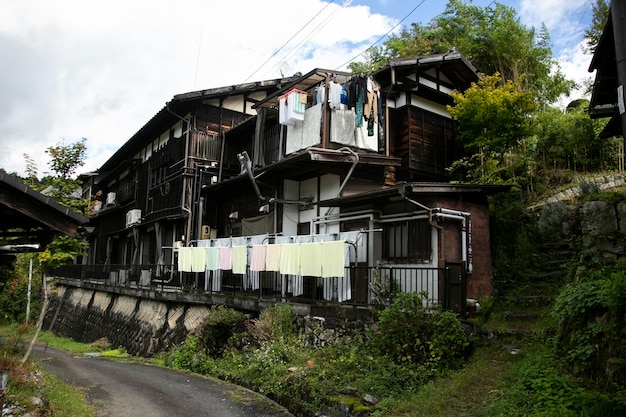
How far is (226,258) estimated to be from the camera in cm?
1559

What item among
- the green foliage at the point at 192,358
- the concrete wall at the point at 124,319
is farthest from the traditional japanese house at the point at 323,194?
the green foliage at the point at 192,358

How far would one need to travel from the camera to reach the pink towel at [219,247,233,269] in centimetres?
1538

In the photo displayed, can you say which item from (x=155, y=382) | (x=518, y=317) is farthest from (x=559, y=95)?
(x=155, y=382)

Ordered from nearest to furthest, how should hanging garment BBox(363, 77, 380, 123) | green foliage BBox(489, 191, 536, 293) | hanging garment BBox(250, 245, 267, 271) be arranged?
1. green foliage BBox(489, 191, 536, 293)
2. hanging garment BBox(250, 245, 267, 271)
3. hanging garment BBox(363, 77, 380, 123)

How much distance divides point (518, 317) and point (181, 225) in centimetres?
1723

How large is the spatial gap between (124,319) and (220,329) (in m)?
10.2

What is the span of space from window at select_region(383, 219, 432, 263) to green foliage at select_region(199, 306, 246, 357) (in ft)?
15.7

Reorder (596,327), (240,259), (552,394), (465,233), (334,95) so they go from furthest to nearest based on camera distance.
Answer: (334,95), (240,259), (465,233), (596,327), (552,394)

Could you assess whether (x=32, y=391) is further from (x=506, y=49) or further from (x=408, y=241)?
(x=506, y=49)

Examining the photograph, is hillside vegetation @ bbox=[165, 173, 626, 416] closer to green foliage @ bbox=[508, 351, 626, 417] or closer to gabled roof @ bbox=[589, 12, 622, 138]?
green foliage @ bbox=[508, 351, 626, 417]

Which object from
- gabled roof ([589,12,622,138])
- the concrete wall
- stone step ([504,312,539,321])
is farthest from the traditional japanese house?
gabled roof ([589,12,622,138])

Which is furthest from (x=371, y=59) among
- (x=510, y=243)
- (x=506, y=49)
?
(x=510, y=243)

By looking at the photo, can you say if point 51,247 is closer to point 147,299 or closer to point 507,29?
point 147,299

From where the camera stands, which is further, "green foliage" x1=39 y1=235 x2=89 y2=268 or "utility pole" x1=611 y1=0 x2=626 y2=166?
"green foliage" x1=39 y1=235 x2=89 y2=268
